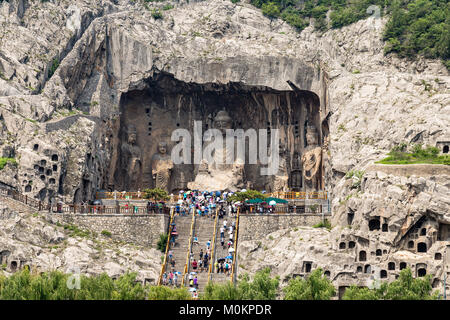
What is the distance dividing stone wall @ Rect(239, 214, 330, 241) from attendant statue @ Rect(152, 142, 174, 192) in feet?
63.3

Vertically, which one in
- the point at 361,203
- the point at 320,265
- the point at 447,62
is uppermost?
the point at 447,62

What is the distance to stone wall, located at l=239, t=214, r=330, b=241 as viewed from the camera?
80.3 metres

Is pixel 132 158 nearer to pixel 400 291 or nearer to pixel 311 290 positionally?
pixel 311 290

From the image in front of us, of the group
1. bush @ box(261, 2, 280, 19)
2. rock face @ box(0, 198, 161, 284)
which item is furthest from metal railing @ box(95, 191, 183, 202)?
bush @ box(261, 2, 280, 19)

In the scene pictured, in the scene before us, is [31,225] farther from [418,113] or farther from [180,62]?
[418,113]

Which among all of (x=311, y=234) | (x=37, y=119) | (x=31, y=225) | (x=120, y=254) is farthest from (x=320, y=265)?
(x=37, y=119)

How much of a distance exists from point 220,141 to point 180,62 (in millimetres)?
10515

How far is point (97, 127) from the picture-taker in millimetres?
90438

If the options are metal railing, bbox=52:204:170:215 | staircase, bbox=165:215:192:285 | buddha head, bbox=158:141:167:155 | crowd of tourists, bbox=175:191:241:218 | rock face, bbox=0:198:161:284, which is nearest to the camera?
rock face, bbox=0:198:161:284

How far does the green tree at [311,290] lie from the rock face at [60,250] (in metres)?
14.0

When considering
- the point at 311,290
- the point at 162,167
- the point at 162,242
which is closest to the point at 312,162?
the point at 162,167

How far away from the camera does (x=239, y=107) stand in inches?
3959

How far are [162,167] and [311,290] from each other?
3755 cm

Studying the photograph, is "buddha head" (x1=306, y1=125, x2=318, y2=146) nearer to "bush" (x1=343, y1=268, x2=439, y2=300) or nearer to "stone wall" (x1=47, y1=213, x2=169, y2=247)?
"stone wall" (x1=47, y1=213, x2=169, y2=247)
